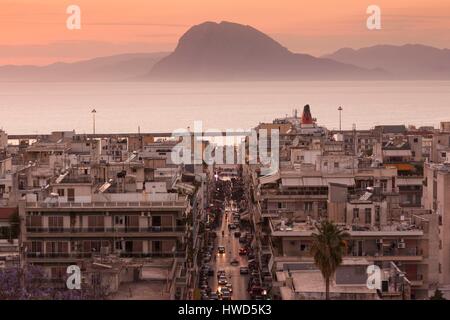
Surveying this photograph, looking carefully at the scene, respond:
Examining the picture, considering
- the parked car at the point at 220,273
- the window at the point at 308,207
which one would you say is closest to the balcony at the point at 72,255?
the window at the point at 308,207

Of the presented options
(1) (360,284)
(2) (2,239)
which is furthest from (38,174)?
(1) (360,284)

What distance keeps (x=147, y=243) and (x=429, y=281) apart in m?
9.61

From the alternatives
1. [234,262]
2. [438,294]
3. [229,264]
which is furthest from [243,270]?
[438,294]

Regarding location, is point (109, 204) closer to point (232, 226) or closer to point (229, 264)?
point (229, 264)

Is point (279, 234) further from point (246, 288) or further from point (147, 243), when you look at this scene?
point (246, 288)

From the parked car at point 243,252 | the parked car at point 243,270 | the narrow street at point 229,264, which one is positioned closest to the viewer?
the narrow street at point 229,264

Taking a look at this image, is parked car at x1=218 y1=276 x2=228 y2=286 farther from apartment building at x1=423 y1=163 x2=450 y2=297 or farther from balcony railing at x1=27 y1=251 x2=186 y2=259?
balcony railing at x1=27 y1=251 x2=186 y2=259

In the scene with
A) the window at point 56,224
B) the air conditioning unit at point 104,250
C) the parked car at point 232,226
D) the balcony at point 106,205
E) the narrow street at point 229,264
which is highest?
the balcony at point 106,205

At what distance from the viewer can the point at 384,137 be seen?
81812 millimetres

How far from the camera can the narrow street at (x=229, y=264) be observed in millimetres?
42659

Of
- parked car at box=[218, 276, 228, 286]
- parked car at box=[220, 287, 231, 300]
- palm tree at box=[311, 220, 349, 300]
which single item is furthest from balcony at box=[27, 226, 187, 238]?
parked car at box=[218, 276, 228, 286]

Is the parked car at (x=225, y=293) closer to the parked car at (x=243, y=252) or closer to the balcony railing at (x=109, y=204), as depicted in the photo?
the balcony railing at (x=109, y=204)

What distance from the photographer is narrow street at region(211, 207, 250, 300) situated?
42.7 metres

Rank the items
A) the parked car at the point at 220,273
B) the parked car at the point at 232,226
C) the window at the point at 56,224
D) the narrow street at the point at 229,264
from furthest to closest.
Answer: the parked car at the point at 232,226 < the parked car at the point at 220,273 < the narrow street at the point at 229,264 < the window at the point at 56,224
